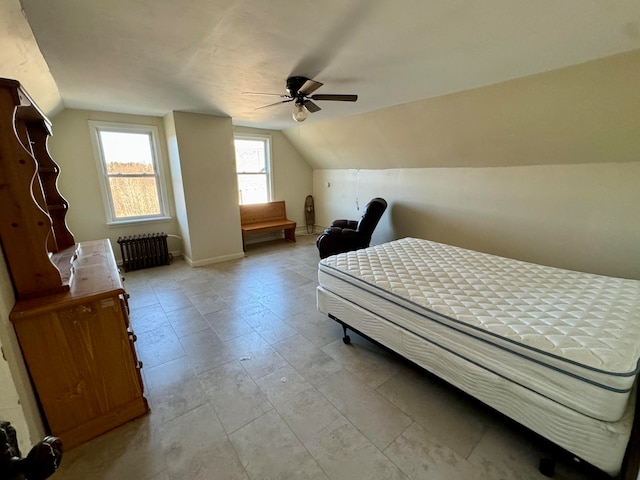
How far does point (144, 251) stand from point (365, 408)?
4178 millimetres

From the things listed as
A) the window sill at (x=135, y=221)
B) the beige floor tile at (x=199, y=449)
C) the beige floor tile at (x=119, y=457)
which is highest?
the window sill at (x=135, y=221)

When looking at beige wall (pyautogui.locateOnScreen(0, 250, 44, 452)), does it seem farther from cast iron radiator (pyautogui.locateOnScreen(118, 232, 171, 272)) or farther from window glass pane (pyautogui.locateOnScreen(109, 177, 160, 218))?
window glass pane (pyautogui.locateOnScreen(109, 177, 160, 218))

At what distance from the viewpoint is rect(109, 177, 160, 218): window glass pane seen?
4250 millimetres

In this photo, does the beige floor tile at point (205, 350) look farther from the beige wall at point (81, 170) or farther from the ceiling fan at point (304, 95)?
the beige wall at point (81, 170)

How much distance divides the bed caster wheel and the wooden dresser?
7.41 ft

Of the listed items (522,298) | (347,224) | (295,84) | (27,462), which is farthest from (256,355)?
(347,224)

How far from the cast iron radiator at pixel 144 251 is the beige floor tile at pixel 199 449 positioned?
3387 millimetres

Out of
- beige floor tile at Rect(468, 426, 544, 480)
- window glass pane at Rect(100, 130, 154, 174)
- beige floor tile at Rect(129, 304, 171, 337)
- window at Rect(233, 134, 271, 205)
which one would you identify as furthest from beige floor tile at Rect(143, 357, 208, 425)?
window at Rect(233, 134, 271, 205)

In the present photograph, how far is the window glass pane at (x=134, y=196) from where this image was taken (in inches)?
167

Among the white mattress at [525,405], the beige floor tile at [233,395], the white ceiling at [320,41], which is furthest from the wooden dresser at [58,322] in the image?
the white mattress at [525,405]

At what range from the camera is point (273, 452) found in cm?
149

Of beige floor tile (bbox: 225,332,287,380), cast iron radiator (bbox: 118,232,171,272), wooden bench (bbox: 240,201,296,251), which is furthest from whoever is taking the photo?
wooden bench (bbox: 240,201,296,251)

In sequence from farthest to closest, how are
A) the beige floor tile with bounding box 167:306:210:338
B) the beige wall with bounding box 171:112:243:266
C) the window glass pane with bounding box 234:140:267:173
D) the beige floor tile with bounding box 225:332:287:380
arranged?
the window glass pane with bounding box 234:140:267:173 < the beige wall with bounding box 171:112:243:266 < the beige floor tile with bounding box 167:306:210:338 < the beige floor tile with bounding box 225:332:287:380

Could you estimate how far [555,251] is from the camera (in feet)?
10.5
